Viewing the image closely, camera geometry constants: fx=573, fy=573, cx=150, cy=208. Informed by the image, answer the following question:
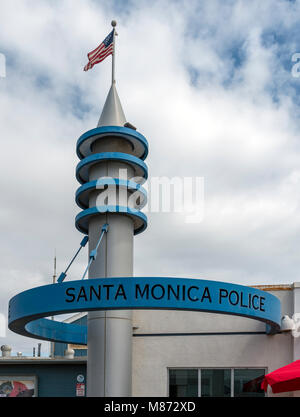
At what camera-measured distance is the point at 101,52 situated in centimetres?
2083

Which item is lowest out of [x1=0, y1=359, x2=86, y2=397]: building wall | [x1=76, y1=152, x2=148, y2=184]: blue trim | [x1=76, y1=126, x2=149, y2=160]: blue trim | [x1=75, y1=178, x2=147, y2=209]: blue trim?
[x1=0, y1=359, x2=86, y2=397]: building wall

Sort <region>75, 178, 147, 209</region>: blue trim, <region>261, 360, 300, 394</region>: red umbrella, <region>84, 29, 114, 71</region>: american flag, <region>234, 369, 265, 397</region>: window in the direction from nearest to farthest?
<region>261, 360, 300, 394</region>: red umbrella < <region>75, 178, 147, 209</region>: blue trim < <region>234, 369, 265, 397</region>: window < <region>84, 29, 114, 71</region>: american flag

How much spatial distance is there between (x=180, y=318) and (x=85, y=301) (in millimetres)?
6132

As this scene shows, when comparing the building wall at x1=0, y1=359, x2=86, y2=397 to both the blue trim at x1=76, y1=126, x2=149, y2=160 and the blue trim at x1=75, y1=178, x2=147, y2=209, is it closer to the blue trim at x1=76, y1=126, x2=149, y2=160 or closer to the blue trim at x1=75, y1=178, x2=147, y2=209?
the blue trim at x1=75, y1=178, x2=147, y2=209

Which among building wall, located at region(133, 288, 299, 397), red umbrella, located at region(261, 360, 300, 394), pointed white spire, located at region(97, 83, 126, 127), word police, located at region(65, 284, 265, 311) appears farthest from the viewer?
pointed white spire, located at region(97, 83, 126, 127)

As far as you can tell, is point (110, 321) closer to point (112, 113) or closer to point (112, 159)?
point (112, 159)

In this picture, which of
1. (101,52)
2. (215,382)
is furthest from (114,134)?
(215,382)

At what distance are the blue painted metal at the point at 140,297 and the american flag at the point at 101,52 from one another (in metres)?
9.42

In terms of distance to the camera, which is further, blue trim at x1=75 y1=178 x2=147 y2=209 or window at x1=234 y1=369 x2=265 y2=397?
window at x1=234 y1=369 x2=265 y2=397

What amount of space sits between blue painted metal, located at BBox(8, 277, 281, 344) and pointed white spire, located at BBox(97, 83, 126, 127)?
6.53 metres

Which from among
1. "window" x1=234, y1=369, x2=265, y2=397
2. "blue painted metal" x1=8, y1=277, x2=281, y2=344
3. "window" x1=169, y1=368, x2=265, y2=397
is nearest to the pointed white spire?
"blue painted metal" x1=8, y1=277, x2=281, y2=344

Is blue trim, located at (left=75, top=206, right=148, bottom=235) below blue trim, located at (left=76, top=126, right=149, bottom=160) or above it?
below

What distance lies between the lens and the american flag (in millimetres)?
20656

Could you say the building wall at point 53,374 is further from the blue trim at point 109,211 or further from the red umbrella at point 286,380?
the red umbrella at point 286,380
